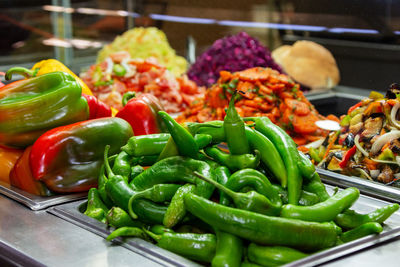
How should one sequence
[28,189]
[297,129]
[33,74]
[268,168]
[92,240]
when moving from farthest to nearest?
[297,129] → [33,74] → [28,189] → [268,168] → [92,240]

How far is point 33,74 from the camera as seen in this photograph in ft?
7.24

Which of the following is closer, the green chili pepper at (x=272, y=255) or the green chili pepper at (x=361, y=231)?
the green chili pepper at (x=272, y=255)

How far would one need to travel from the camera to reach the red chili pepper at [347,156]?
2.04 m

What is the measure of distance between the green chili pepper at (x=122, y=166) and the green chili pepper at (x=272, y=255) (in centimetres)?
45

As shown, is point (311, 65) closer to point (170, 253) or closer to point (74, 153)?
point (74, 153)

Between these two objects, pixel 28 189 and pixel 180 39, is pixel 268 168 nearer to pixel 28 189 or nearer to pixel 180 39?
pixel 28 189

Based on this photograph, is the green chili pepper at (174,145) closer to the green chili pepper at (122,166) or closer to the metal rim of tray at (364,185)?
the green chili pepper at (122,166)

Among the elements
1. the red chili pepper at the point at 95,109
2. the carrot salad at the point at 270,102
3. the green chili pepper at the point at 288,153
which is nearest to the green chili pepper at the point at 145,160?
the green chili pepper at the point at 288,153

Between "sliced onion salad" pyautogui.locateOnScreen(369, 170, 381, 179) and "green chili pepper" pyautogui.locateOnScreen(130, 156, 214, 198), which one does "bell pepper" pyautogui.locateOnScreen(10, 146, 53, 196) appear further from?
"sliced onion salad" pyautogui.locateOnScreen(369, 170, 381, 179)

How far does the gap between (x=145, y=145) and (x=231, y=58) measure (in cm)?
200

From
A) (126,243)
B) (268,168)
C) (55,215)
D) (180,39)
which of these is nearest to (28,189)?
(55,215)

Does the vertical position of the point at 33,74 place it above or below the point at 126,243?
above

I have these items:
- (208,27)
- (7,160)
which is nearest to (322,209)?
(7,160)

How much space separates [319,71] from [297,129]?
1.06 m
